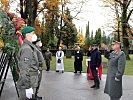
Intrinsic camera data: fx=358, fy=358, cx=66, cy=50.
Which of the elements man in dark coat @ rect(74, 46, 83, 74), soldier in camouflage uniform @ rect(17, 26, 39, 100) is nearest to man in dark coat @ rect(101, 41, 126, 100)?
soldier in camouflage uniform @ rect(17, 26, 39, 100)

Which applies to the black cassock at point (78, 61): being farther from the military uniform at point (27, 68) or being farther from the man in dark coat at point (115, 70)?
the military uniform at point (27, 68)

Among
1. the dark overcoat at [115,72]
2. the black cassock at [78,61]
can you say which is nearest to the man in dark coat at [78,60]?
the black cassock at [78,61]

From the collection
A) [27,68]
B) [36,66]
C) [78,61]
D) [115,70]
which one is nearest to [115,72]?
[115,70]

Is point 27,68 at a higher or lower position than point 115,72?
higher

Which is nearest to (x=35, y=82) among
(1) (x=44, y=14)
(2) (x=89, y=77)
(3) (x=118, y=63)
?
(3) (x=118, y=63)

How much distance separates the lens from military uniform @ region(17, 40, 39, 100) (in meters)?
6.23

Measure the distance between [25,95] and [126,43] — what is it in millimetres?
40283

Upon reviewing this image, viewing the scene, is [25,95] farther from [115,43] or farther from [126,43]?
[126,43]

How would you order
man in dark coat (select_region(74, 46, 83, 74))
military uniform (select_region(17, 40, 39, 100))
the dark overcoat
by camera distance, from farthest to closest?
man in dark coat (select_region(74, 46, 83, 74)) < the dark overcoat < military uniform (select_region(17, 40, 39, 100))

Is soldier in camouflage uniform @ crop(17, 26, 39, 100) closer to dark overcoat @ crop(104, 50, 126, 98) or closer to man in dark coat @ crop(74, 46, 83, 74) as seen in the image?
dark overcoat @ crop(104, 50, 126, 98)

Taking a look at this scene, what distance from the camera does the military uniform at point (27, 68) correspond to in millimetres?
6227

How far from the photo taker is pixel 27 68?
6.26 meters

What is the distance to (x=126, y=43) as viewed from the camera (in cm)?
4578

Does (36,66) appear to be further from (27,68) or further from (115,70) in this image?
(115,70)
